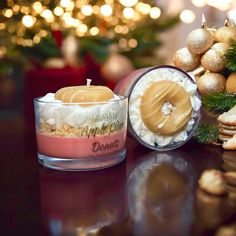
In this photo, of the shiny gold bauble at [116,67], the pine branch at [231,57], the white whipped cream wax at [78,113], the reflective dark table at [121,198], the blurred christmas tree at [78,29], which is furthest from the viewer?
the shiny gold bauble at [116,67]

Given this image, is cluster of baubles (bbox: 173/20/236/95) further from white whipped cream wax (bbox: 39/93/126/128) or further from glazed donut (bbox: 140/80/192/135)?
white whipped cream wax (bbox: 39/93/126/128)

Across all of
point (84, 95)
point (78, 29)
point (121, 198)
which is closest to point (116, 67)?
point (78, 29)

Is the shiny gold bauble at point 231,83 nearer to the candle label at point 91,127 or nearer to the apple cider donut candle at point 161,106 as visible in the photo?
the apple cider donut candle at point 161,106

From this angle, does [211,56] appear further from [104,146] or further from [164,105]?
[104,146]

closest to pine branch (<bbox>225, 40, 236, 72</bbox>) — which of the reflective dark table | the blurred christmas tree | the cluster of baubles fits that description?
the cluster of baubles

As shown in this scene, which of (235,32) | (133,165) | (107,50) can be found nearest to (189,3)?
(107,50)

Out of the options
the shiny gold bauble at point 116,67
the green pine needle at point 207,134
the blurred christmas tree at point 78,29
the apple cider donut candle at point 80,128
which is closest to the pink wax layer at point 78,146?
the apple cider donut candle at point 80,128

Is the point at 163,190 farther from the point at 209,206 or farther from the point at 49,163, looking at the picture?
the point at 49,163
